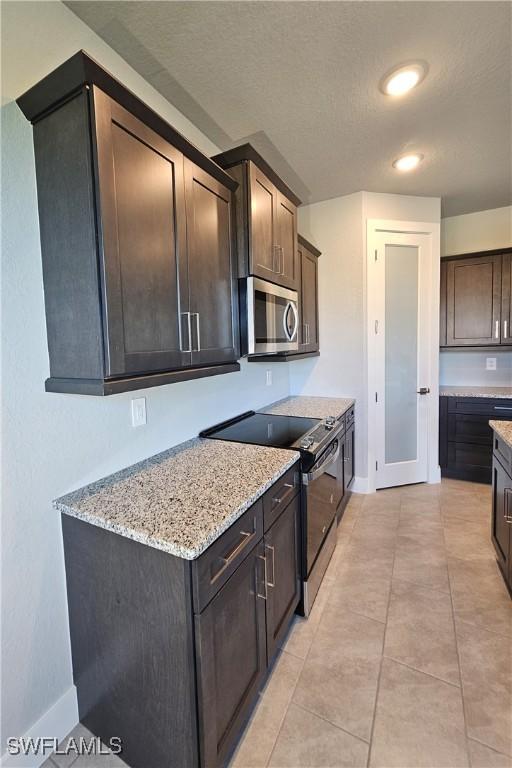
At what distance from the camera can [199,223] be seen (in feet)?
5.06

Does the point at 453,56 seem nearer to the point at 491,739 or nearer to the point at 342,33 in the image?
the point at 342,33

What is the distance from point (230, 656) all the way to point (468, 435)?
3.21m

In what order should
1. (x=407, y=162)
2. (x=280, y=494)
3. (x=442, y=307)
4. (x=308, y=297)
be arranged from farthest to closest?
(x=442, y=307) → (x=308, y=297) → (x=407, y=162) → (x=280, y=494)

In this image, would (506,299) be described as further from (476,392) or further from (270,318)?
(270,318)

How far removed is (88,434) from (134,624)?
70 centimetres

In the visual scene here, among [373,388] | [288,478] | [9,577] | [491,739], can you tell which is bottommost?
[491,739]

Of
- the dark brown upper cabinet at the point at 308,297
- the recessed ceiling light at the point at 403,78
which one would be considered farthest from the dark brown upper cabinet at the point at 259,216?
the recessed ceiling light at the point at 403,78

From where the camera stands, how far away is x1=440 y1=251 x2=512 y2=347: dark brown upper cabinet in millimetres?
3459

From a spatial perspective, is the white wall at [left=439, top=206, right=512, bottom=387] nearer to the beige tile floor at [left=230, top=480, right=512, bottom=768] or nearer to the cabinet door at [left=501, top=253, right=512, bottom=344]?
the cabinet door at [left=501, top=253, right=512, bottom=344]

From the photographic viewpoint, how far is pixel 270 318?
2039 mm

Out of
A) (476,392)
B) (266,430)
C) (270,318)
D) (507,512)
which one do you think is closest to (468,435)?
(476,392)

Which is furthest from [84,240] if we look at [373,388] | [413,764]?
[373,388]

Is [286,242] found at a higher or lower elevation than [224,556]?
higher

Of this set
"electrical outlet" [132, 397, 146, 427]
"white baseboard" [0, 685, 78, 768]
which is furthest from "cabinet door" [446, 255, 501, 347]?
"white baseboard" [0, 685, 78, 768]
